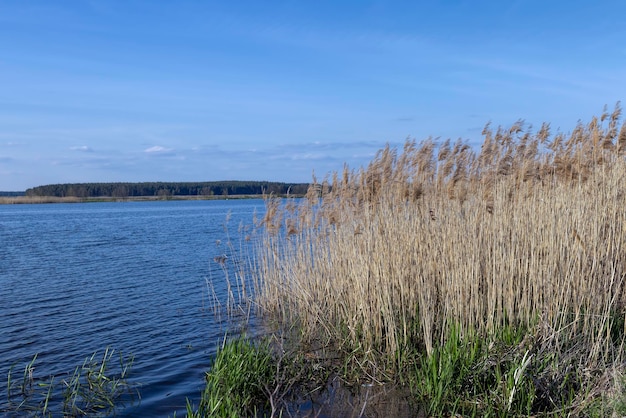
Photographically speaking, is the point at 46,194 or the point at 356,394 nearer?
the point at 356,394

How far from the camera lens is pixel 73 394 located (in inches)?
250

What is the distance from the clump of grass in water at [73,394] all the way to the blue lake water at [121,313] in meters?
0.16

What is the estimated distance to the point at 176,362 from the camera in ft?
25.9

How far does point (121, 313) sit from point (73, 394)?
193 inches

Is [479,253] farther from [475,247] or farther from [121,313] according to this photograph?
[121,313]

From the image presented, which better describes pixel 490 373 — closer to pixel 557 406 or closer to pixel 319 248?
pixel 557 406

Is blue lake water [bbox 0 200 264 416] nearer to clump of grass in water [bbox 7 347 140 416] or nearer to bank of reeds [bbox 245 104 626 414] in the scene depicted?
clump of grass in water [bbox 7 347 140 416]

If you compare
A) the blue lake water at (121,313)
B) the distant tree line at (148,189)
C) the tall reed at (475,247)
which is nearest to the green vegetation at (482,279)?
the tall reed at (475,247)

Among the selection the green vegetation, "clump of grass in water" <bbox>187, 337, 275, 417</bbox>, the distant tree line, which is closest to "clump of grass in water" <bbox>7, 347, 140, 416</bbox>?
"clump of grass in water" <bbox>187, 337, 275, 417</bbox>

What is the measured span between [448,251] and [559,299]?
4.11 ft

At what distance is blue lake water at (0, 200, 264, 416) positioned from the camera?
747 centimetres

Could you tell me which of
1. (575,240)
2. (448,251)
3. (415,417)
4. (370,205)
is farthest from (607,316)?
(370,205)

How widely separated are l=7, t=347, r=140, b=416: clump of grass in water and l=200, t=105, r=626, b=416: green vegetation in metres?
2.20

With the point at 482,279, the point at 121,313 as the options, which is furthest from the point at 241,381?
the point at 121,313
